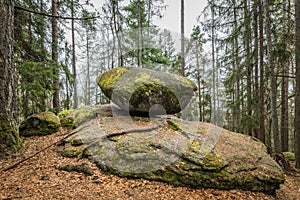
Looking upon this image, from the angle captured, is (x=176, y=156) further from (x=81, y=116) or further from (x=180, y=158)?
(x=81, y=116)

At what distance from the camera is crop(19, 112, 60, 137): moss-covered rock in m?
5.29

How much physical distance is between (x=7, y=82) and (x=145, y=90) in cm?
325

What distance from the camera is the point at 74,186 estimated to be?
317 cm

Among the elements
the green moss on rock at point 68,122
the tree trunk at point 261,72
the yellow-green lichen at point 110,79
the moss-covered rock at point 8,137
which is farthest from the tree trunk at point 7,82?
the tree trunk at point 261,72

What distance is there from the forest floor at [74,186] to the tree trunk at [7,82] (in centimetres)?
41

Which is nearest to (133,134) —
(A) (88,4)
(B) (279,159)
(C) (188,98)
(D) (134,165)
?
(D) (134,165)

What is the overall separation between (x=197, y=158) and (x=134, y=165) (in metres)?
1.40

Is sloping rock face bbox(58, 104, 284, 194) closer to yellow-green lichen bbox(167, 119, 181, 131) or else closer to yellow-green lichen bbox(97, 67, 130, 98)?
yellow-green lichen bbox(167, 119, 181, 131)

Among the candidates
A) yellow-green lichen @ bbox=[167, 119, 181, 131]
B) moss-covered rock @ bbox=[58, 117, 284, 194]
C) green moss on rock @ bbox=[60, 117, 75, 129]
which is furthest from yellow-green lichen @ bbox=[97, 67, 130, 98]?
yellow-green lichen @ bbox=[167, 119, 181, 131]

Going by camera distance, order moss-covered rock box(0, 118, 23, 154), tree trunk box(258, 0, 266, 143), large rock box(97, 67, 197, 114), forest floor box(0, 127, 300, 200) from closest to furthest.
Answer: forest floor box(0, 127, 300, 200), moss-covered rock box(0, 118, 23, 154), large rock box(97, 67, 197, 114), tree trunk box(258, 0, 266, 143)

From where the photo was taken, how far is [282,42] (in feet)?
20.7

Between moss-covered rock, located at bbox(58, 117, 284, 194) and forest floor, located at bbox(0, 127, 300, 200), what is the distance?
159mm

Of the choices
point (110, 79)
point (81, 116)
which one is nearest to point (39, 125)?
point (81, 116)

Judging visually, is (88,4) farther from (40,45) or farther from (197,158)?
(197,158)
